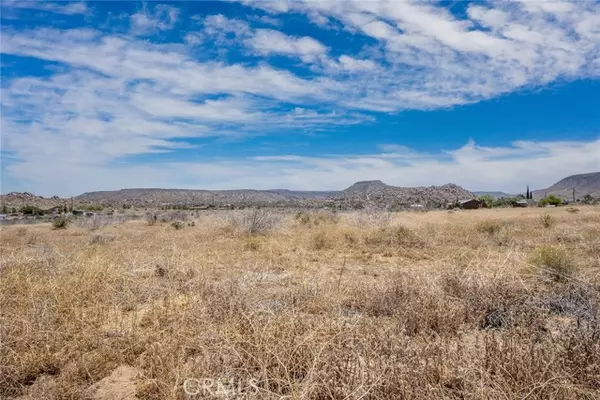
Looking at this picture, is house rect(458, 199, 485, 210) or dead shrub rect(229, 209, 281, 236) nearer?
dead shrub rect(229, 209, 281, 236)

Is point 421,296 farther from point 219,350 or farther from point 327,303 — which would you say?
point 219,350

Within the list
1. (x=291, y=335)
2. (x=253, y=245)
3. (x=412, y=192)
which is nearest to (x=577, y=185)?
(x=412, y=192)

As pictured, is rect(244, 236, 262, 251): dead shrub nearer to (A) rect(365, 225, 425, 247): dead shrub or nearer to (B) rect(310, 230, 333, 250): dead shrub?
(B) rect(310, 230, 333, 250): dead shrub

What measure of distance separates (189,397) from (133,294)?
3699mm

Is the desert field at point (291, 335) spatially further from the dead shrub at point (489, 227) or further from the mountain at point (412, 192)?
the mountain at point (412, 192)

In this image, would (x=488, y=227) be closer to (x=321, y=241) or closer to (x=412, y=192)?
(x=321, y=241)

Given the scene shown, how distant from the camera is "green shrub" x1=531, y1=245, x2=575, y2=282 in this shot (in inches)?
333

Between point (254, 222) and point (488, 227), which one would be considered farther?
point (254, 222)

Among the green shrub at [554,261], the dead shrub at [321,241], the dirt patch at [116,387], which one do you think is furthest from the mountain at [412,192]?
the dirt patch at [116,387]

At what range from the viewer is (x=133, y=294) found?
6.68 metres

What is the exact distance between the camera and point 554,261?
28.8 feet

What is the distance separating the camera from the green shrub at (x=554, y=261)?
27.8ft

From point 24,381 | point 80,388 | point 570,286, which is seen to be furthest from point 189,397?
point 570,286

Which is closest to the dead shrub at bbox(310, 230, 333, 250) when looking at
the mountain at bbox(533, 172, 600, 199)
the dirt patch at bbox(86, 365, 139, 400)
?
the dirt patch at bbox(86, 365, 139, 400)
